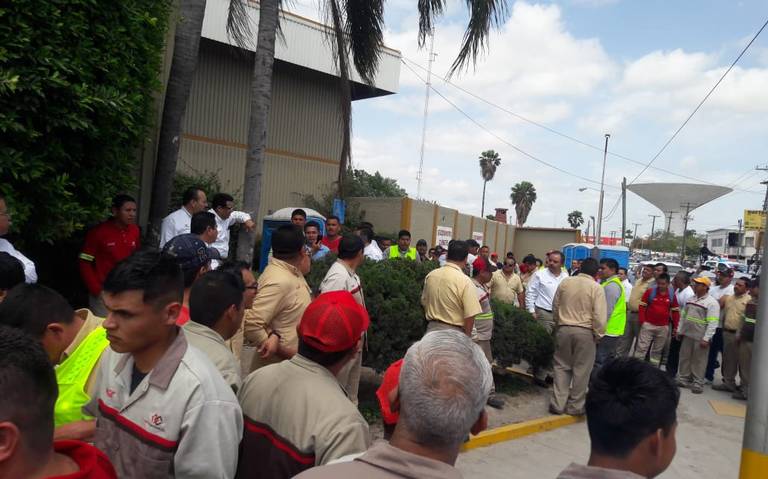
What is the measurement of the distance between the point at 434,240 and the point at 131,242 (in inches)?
678

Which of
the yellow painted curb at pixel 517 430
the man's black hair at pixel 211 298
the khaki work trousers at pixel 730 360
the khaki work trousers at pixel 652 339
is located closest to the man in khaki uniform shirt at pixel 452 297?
the yellow painted curb at pixel 517 430

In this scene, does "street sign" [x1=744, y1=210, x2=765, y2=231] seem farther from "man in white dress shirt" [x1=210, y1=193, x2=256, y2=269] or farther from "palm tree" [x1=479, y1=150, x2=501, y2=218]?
"man in white dress shirt" [x1=210, y1=193, x2=256, y2=269]

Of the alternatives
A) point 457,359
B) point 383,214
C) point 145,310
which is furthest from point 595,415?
point 383,214

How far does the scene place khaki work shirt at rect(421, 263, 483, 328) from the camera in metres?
6.50

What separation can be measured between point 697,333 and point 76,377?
10.4 m

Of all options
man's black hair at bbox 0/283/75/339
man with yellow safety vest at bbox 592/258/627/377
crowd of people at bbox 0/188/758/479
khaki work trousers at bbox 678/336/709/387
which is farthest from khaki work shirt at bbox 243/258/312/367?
khaki work trousers at bbox 678/336/709/387

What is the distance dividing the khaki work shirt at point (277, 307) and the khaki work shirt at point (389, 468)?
2.63m

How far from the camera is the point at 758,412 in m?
3.42

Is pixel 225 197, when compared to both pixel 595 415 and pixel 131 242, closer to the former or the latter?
pixel 131 242

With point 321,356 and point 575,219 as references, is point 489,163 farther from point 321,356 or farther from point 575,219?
point 321,356

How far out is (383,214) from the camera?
21.4 metres

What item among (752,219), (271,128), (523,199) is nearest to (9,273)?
(271,128)

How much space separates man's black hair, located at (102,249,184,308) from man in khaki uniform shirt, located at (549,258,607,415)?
6.28 metres

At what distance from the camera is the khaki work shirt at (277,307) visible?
4309 mm
